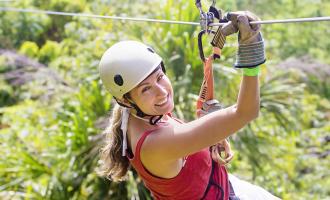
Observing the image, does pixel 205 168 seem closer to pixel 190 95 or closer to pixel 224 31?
pixel 224 31

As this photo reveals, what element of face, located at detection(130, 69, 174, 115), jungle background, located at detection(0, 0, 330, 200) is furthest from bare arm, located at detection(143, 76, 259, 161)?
jungle background, located at detection(0, 0, 330, 200)

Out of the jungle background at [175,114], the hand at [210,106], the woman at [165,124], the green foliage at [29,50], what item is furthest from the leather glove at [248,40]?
the green foliage at [29,50]

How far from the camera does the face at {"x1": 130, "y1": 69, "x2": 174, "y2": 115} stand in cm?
174

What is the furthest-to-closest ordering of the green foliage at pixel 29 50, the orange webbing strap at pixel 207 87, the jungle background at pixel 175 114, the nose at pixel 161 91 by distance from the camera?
the green foliage at pixel 29 50, the jungle background at pixel 175 114, the orange webbing strap at pixel 207 87, the nose at pixel 161 91

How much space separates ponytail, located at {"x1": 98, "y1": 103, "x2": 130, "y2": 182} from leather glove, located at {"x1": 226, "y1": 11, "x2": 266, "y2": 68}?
0.66 metres

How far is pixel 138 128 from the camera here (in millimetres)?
1818

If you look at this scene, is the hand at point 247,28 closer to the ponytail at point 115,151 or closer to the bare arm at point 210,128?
the bare arm at point 210,128

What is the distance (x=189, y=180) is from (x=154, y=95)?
309 millimetres

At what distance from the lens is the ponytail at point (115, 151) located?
1.99 meters

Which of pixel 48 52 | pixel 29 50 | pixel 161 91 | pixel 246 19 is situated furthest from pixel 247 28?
pixel 48 52

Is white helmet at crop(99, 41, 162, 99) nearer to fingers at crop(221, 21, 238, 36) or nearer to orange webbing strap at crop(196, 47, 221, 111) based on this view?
orange webbing strap at crop(196, 47, 221, 111)

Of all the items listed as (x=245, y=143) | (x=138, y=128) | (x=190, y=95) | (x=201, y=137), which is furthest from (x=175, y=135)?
(x=245, y=143)

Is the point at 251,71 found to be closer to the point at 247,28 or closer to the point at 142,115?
the point at 247,28

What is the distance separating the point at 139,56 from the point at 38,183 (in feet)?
11.2
